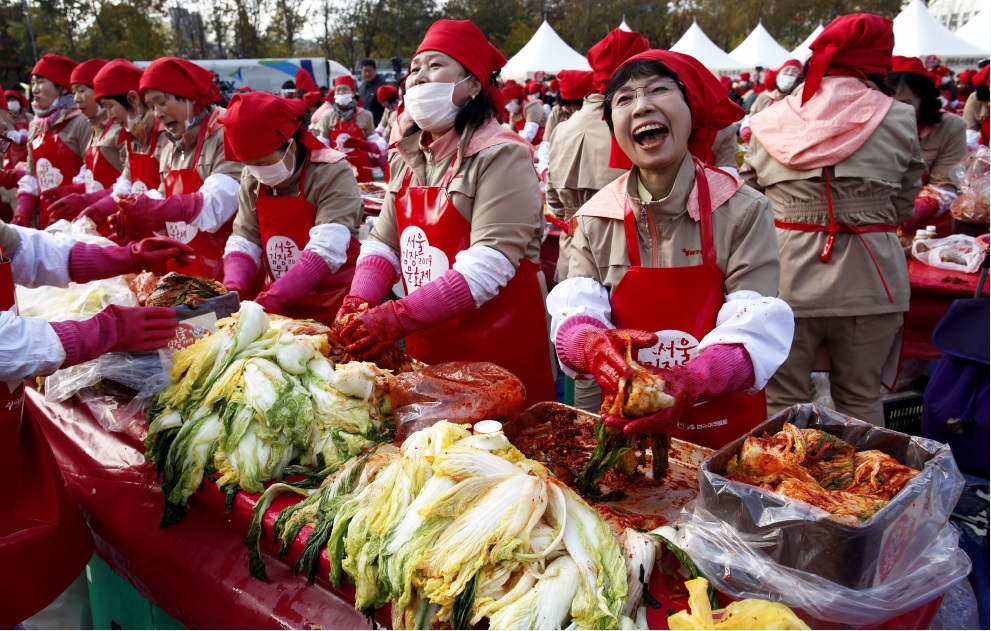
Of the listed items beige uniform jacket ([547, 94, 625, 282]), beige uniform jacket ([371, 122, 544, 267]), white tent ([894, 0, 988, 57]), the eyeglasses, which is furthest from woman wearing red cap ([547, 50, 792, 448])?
white tent ([894, 0, 988, 57])

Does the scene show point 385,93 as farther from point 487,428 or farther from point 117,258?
point 487,428

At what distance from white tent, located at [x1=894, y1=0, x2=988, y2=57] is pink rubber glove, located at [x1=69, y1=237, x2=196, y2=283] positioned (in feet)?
66.8

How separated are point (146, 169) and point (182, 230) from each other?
3.97 feet

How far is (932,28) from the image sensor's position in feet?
61.4

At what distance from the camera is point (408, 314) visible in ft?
8.54

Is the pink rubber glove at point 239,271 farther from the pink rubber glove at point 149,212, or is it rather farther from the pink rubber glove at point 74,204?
the pink rubber glove at point 74,204

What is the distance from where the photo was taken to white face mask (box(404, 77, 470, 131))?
2781 mm

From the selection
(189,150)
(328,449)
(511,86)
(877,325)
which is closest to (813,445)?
(328,449)

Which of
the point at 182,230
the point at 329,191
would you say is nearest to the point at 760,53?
the point at 182,230

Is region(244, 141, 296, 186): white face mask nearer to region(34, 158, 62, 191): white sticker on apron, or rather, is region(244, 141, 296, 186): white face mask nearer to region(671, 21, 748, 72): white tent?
region(34, 158, 62, 191): white sticker on apron

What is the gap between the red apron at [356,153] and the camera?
10849mm

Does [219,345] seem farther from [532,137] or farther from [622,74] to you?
[532,137]

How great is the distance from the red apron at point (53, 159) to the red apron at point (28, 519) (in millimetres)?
6426

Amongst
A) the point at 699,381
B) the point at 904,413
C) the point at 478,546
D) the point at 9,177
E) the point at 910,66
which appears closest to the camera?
the point at 478,546
